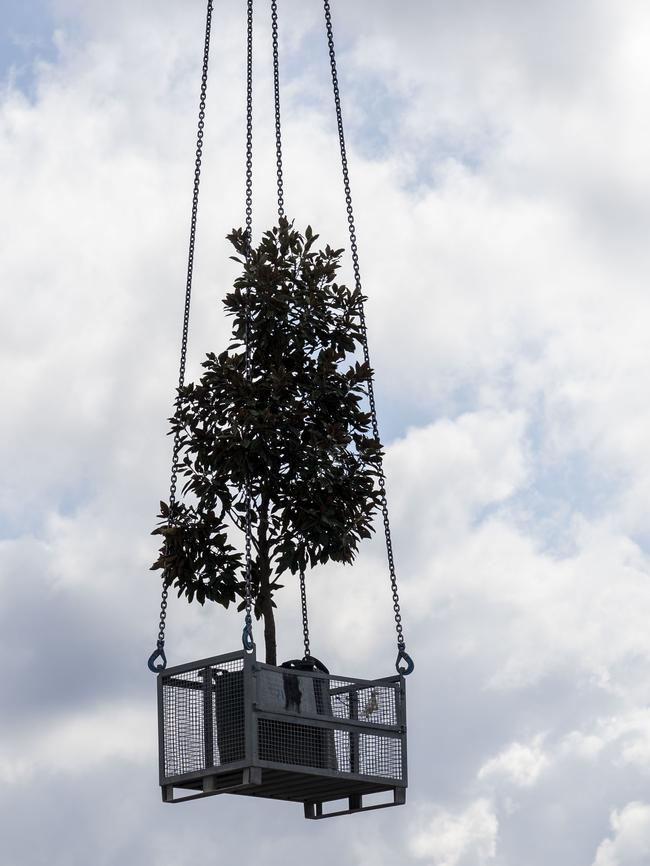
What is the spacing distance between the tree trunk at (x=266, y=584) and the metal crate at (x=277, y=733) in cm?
62

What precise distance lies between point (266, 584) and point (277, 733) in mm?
1752

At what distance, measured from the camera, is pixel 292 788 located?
15.4 m

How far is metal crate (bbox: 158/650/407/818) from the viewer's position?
1447 centimetres

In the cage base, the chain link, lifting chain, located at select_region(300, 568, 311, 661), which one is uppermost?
the chain link

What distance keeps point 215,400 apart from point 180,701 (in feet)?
9.05

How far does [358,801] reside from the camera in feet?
51.8

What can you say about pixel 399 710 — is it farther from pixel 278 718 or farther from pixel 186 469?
pixel 186 469

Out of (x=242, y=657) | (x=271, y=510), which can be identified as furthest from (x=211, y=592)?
(x=242, y=657)

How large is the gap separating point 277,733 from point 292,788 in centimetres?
99

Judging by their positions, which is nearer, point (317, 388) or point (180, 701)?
point (180, 701)

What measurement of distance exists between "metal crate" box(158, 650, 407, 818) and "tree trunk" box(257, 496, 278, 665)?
24.4 inches

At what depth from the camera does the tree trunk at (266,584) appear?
15656mm

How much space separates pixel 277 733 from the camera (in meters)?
14.6

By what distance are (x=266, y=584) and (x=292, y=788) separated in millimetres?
1774
